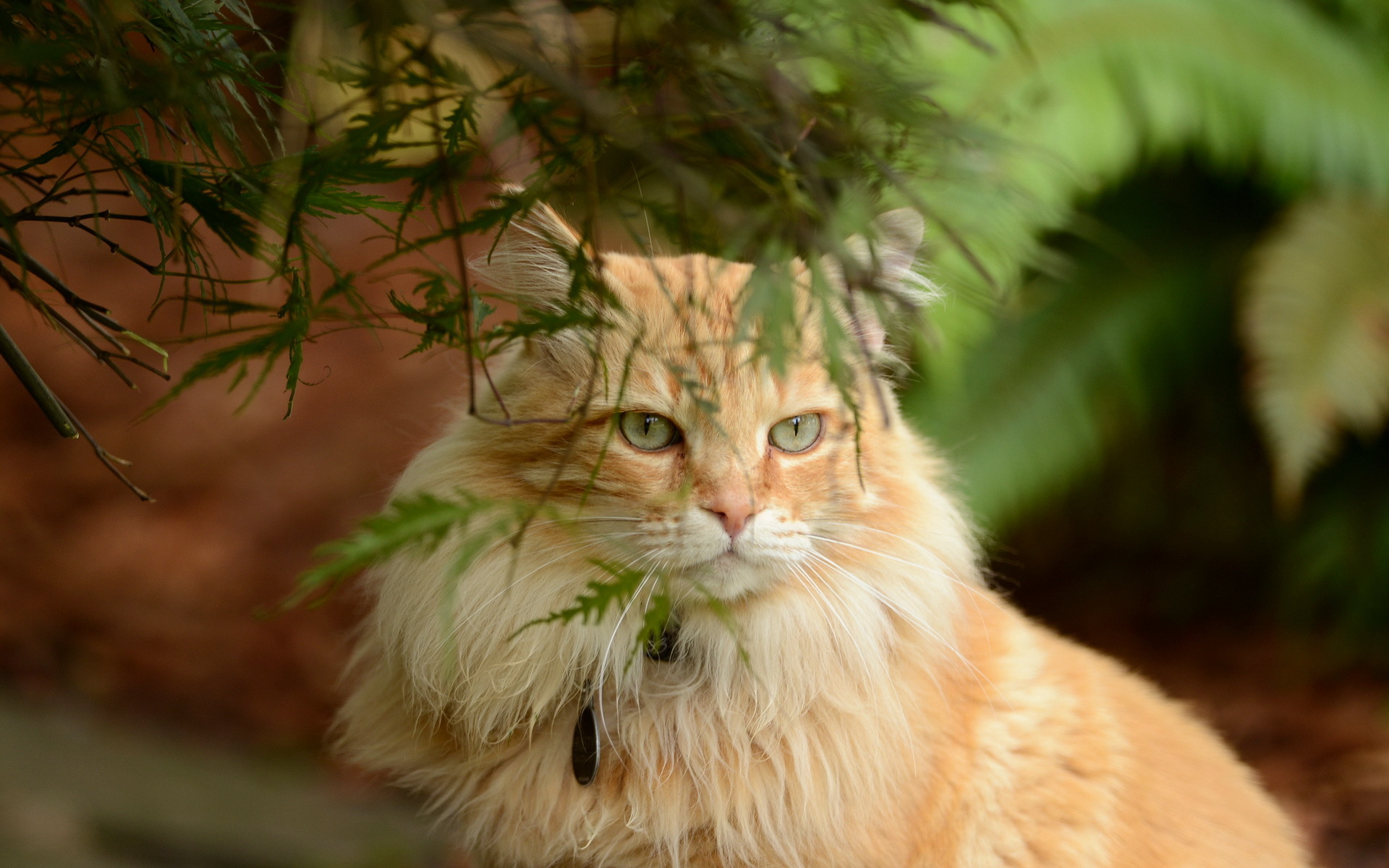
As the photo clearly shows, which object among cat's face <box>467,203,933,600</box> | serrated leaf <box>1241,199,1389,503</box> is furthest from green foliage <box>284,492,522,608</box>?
serrated leaf <box>1241,199,1389,503</box>

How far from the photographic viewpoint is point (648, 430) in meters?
1.42

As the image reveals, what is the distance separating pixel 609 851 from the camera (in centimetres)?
148

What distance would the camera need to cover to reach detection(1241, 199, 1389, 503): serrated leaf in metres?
2.52

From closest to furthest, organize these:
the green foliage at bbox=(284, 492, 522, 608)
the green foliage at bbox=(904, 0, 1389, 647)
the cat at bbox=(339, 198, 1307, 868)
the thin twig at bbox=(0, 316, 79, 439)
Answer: the green foliage at bbox=(284, 492, 522, 608) < the thin twig at bbox=(0, 316, 79, 439) < the cat at bbox=(339, 198, 1307, 868) < the green foliage at bbox=(904, 0, 1389, 647)

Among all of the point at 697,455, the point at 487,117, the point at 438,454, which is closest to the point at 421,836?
the point at 438,454

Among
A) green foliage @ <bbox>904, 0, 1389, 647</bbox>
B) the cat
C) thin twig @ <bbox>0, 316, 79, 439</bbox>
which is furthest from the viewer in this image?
green foliage @ <bbox>904, 0, 1389, 647</bbox>

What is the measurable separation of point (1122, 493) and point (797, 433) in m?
2.49

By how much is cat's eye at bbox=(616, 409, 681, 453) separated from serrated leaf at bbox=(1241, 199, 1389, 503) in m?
1.85

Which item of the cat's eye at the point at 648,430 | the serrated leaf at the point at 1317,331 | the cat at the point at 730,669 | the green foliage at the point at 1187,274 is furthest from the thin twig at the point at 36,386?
the serrated leaf at the point at 1317,331

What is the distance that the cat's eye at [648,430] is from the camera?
1.42 metres

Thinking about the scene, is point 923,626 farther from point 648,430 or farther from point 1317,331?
point 1317,331

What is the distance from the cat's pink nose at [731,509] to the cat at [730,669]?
0.01 meters

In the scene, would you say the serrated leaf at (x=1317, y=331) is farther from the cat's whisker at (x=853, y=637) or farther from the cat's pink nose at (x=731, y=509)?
the cat's pink nose at (x=731, y=509)

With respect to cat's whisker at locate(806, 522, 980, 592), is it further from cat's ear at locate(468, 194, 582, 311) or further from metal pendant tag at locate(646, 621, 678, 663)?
cat's ear at locate(468, 194, 582, 311)
